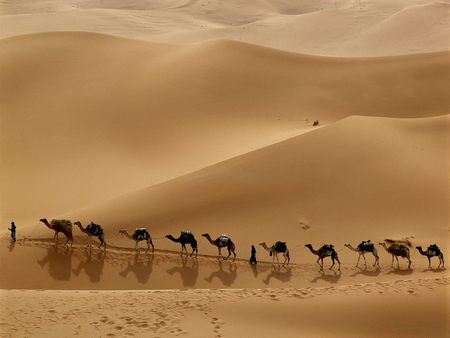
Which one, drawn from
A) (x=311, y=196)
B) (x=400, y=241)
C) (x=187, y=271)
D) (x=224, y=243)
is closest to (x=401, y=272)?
(x=400, y=241)

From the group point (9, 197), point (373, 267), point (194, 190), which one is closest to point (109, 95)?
point (9, 197)

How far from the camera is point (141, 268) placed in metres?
11.0

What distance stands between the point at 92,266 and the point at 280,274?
3.53 meters

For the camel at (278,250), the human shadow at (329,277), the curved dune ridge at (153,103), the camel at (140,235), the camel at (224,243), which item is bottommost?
the human shadow at (329,277)

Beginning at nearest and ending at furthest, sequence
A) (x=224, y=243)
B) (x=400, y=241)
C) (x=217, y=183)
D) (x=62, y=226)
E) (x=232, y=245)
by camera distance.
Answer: (x=62, y=226), (x=224, y=243), (x=232, y=245), (x=400, y=241), (x=217, y=183)

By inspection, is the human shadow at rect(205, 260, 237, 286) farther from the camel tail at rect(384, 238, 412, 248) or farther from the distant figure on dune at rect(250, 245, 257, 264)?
the camel tail at rect(384, 238, 412, 248)

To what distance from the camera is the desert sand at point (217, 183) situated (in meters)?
9.12

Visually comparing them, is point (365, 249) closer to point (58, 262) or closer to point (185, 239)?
point (185, 239)

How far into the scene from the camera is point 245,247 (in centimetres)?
1192

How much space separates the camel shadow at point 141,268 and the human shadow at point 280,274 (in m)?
2.18

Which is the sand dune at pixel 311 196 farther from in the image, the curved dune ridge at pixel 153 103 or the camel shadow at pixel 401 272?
the curved dune ridge at pixel 153 103

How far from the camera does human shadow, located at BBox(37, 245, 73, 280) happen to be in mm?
10656

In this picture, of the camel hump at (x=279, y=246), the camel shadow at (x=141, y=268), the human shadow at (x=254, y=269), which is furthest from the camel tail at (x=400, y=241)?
the camel shadow at (x=141, y=268)

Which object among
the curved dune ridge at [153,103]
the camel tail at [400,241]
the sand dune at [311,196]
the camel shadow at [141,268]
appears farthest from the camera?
the curved dune ridge at [153,103]
